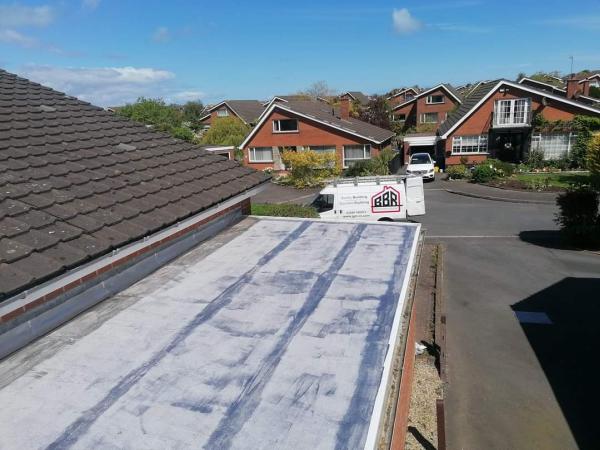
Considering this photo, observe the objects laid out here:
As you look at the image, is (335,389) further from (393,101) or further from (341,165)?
(393,101)

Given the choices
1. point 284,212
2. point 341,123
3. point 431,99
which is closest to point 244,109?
point 431,99

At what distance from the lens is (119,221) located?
5281 millimetres

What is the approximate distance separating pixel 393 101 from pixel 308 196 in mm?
52454

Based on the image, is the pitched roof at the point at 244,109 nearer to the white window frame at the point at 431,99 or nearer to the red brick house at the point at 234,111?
the red brick house at the point at 234,111

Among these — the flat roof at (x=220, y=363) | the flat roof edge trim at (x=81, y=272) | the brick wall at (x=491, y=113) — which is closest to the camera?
the flat roof at (x=220, y=363)

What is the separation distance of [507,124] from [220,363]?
3463 centimetres

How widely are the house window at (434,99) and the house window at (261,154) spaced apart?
83.7 ft

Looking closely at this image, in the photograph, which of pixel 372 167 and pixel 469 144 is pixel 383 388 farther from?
pixel 469 144

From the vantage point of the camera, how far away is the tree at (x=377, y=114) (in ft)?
175

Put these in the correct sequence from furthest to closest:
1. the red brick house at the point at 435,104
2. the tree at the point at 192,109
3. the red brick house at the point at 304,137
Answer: the tree at the point at 192,109
the red brick house at the point at 435,104
the red brick house at the point at 304,137

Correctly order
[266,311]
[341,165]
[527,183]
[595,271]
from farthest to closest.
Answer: [341,165] < [527,183] < [595,271] < [266,311]

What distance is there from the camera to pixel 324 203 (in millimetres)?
20109

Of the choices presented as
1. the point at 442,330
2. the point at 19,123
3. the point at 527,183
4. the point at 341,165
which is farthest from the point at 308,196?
the point at 19,123

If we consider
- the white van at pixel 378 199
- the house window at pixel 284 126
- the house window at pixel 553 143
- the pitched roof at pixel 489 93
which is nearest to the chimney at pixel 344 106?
the house window at pixel 284 126
